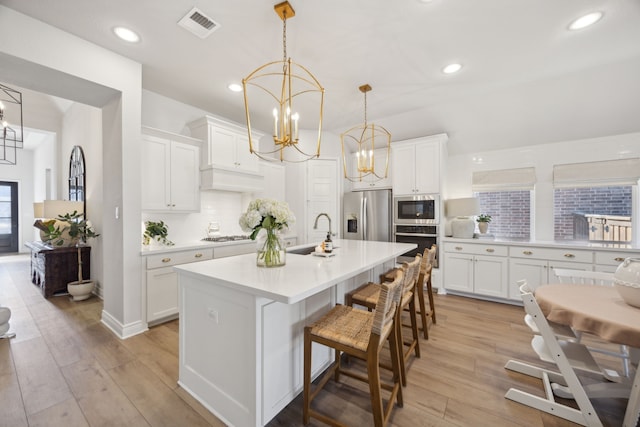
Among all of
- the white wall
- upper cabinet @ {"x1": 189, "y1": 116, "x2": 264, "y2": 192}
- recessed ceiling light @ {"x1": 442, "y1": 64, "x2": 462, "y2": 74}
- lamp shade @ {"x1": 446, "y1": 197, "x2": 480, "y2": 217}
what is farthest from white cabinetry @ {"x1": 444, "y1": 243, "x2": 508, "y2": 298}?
upper cabinet @ {"x1": 189, "y1": 116, "x2": 264, "y2": 192}

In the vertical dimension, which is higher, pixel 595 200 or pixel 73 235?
pixel 595 200

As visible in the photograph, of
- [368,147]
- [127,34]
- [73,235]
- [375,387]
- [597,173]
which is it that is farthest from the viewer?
[368,147]

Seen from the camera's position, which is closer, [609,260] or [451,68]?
[451,68]

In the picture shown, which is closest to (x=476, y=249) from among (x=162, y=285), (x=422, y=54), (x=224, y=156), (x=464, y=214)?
(x=464, y=214)

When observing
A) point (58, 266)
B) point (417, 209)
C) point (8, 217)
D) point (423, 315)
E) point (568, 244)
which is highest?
point (417, 209)

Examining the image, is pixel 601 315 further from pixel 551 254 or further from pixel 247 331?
pixel 551 254

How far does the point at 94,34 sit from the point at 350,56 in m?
2.30

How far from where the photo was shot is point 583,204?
11.8 ft

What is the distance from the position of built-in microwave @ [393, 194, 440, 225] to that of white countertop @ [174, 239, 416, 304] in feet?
7.03

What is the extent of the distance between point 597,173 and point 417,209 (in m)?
2.32

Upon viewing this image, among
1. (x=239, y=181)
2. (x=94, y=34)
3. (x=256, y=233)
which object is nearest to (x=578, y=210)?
(x=256, y=233)

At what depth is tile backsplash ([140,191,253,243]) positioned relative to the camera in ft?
11.5

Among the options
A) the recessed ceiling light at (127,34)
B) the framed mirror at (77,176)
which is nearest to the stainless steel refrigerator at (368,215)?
the recessed ceiling light at (127,34)

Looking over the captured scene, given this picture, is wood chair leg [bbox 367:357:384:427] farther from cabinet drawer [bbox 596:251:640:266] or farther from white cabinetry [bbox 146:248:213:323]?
cabinet drawer [bbox 596:251:640:266]
